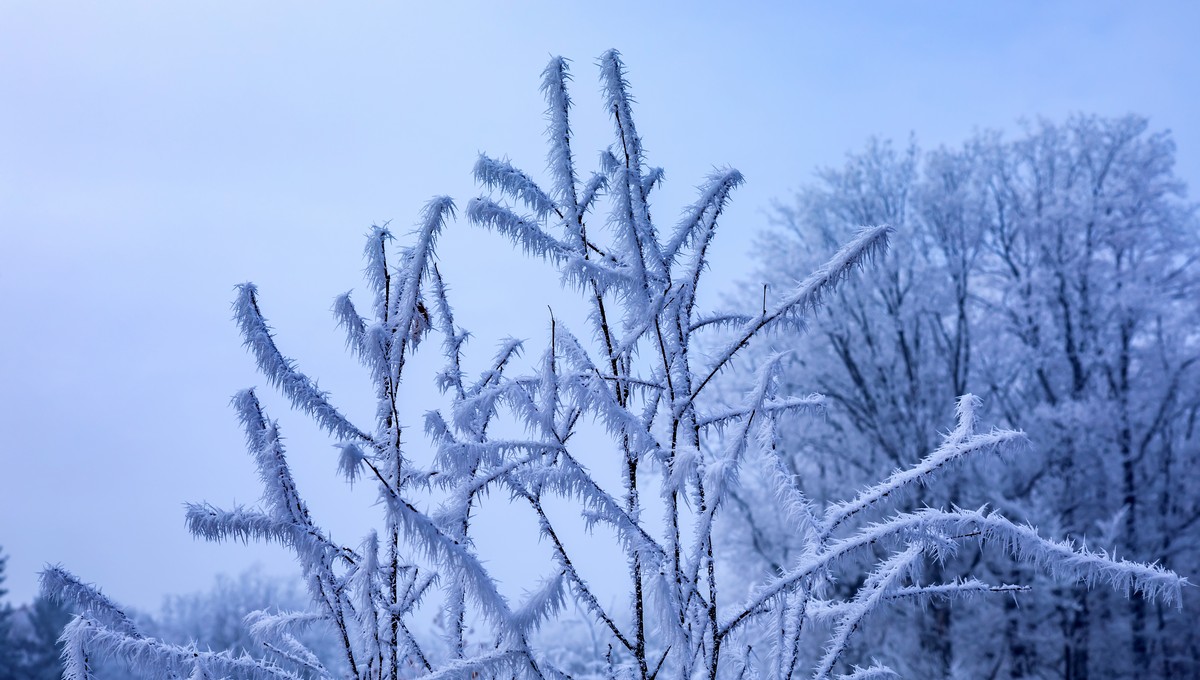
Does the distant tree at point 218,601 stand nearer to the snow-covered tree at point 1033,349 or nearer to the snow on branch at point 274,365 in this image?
the snow-covered tree at point 1033,349

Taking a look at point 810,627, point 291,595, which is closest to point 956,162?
point 810,627

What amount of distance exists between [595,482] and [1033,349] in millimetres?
12634

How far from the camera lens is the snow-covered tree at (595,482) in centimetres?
131

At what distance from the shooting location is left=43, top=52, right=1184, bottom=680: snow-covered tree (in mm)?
1312

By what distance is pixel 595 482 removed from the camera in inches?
55.2

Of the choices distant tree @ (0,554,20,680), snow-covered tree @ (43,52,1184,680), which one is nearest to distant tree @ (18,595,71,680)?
distant tree @ (0,554,20,680)

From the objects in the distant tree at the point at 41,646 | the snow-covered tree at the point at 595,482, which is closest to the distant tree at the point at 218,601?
the distant tree at the point at 41,646

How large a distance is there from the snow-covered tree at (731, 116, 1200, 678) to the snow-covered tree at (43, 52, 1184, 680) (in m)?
9.48

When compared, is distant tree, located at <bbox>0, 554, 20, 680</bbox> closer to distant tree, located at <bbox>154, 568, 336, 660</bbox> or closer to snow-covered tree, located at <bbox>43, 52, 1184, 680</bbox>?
distant tree, located at <bbox>154, 568, 336, 660</bbox>

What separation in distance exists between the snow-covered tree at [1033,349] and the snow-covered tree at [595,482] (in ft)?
31.1

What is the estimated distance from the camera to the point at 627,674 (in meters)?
1.80

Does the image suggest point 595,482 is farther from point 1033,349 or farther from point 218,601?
point 218,601

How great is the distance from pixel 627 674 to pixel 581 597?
493 millimetres

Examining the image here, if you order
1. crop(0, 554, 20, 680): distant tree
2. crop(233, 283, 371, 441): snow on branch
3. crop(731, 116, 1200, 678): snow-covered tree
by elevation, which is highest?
crop(731, 116, 1200, 678): snow-covered tree
